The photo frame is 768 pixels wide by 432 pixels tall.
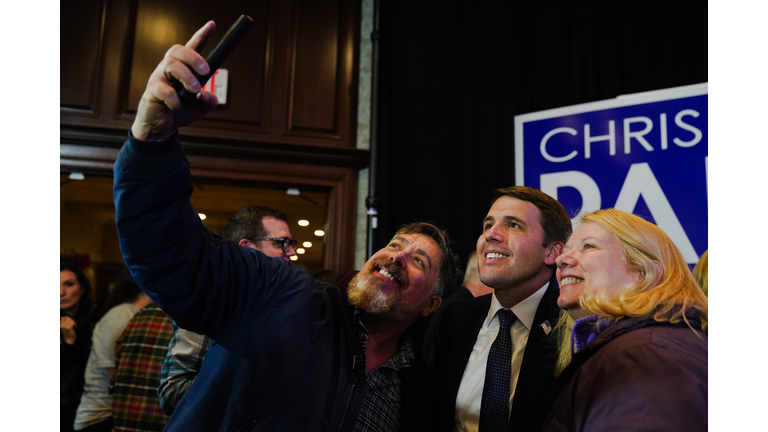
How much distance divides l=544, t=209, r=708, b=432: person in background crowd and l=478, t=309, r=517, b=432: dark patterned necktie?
0.34 metres

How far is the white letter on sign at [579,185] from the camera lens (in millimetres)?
2592

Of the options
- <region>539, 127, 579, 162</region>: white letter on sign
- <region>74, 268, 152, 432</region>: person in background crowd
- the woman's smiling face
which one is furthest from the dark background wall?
the woman's smiling face

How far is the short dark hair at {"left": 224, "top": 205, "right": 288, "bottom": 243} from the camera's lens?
2.72 meters

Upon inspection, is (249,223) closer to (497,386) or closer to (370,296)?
(370,296)

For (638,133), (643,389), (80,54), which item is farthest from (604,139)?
(80,54)

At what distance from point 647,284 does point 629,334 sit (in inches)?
10.6

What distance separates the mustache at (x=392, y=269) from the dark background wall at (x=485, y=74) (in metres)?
1.86

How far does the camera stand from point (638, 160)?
258cm

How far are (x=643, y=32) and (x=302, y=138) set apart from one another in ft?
8.15

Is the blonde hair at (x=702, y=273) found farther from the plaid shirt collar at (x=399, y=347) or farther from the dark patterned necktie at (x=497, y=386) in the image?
the plaid shirt collar at (x=399, y=347)

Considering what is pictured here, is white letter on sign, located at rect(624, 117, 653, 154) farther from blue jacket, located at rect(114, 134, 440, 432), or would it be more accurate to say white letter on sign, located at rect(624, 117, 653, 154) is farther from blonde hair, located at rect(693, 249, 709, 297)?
blue jacket, located at rect(114, 134, 440, 432)

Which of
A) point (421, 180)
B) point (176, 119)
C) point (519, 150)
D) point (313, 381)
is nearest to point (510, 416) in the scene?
point (313, 381)

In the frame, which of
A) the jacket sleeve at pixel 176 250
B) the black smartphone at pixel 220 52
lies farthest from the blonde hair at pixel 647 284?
the black smartphone at pixel 220 52

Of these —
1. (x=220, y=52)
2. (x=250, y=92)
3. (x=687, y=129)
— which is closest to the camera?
(x=220, y=52)
